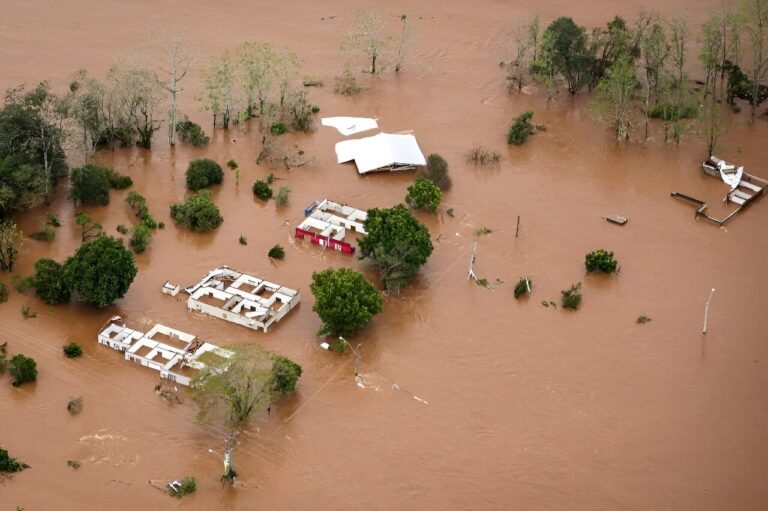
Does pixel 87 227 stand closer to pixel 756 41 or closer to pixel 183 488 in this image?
pixel 183 488

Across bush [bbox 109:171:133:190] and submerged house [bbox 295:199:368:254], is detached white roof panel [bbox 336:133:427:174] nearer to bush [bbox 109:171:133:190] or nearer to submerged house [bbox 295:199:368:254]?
submerged house [bbox 295:199:368:254]

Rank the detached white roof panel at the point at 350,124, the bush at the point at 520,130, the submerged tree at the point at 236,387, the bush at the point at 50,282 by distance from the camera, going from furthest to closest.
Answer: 1. the detached white roof panel at the point at 350,124
2. the bush at the point at 520,130
3. the bush at the point at 50,282
4. the submerged tree at the point at 236,387

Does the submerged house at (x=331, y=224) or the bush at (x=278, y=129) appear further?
the bush at (x=278, y=129)

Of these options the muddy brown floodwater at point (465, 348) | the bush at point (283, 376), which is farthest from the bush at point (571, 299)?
the bush at point (283, 376)

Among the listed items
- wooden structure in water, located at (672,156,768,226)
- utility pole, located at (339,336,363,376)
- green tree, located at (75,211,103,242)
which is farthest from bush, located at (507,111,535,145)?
green tree, located at (75,211,103,242)

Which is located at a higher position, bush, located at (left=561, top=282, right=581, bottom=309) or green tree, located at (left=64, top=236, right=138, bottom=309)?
green tree, located at (left=64, top=236, right=138, bottom=309)

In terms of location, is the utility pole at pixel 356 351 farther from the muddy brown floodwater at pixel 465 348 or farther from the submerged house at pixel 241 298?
the submerged house at pixel 241 298

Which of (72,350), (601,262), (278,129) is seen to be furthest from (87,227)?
(601,262)
